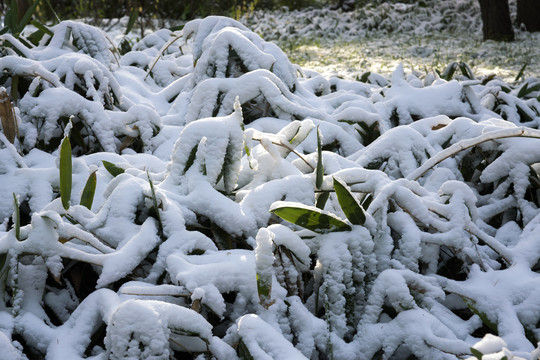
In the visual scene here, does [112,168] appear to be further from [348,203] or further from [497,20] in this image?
[497,20]

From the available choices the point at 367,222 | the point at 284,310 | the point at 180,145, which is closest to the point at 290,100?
the point at 180,145

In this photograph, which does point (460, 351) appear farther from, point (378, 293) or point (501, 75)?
point (501, 75)

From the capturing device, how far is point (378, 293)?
3.71ft

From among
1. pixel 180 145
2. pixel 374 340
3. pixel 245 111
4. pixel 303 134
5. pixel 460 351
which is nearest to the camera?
pixel 460 351

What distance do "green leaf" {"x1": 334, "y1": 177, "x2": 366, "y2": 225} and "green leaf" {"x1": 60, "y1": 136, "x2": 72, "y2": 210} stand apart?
0.55 m

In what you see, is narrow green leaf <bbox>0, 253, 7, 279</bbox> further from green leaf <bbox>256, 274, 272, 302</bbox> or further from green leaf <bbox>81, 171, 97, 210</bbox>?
green leaf <bbox>256, 274, 272, 302</bbox>

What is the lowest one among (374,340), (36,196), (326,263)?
(374,340)

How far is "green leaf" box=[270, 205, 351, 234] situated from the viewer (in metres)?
1.11

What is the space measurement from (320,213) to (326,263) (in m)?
0.10

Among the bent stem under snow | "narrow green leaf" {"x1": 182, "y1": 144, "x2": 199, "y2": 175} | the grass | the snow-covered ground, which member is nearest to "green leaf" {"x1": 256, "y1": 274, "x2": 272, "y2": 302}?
"narrow green leaf" {"x1": 182, "y1": 144, "x2": 199, "y2": 175}

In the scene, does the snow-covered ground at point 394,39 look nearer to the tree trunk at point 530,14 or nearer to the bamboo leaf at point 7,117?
the tree trunk at point 530,14

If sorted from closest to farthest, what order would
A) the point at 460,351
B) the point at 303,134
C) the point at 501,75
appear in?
the point at 460,351
the point at 303,134
the point at 501,75

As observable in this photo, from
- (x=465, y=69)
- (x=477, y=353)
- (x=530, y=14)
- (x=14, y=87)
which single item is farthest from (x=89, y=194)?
(x=530, y=14)

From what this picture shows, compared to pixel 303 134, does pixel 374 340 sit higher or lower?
lower
